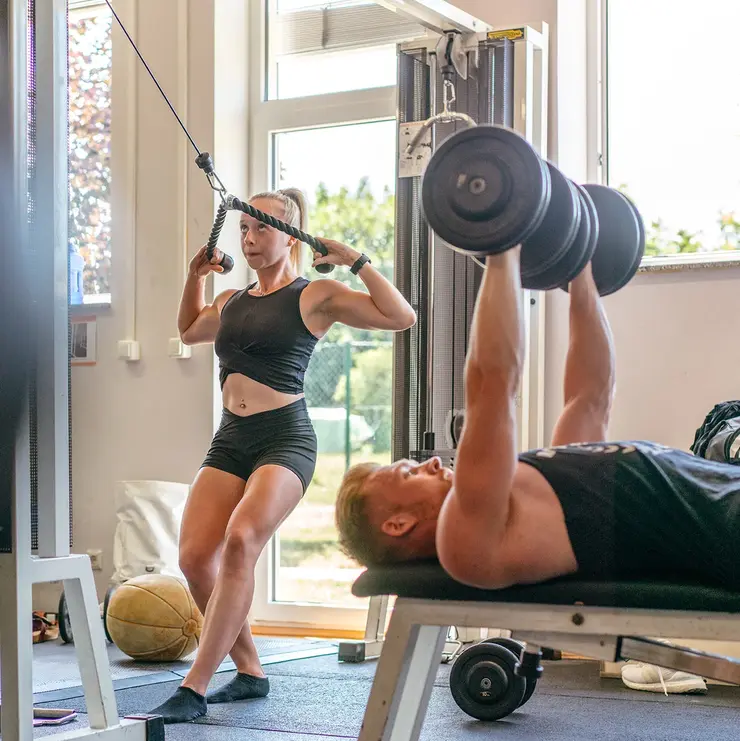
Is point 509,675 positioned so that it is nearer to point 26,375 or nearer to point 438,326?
point 438,326

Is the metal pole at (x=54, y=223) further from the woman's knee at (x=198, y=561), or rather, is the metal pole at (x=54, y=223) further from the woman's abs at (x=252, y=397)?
the woman's abs at (x=252, y=397)

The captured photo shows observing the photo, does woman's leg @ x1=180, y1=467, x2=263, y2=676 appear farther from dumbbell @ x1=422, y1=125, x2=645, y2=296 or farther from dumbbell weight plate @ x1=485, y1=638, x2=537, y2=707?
dumbbell @ x1=422, y1=125, x2=645, y2=296

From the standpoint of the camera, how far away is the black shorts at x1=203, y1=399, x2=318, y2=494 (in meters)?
2.67

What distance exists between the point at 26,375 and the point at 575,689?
2718 mm

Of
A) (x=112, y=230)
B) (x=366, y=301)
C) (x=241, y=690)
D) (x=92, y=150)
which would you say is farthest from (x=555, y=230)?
(x=92, y=150)

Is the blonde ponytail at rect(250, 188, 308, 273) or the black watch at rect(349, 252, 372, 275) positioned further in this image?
the blonde ponytail at rect(250, 188, 308, 273)

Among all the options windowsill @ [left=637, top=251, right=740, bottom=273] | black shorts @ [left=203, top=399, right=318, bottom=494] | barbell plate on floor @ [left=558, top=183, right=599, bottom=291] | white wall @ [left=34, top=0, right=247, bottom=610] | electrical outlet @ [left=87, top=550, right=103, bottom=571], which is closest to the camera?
barbell plate on floor @ [left=558, top=183, right=599, bottom=291]

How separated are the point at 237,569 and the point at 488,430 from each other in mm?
1291

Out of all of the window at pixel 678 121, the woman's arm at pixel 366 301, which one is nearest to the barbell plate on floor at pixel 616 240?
the woman's arm at pixel 366 301

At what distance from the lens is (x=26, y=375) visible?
1.36 ft

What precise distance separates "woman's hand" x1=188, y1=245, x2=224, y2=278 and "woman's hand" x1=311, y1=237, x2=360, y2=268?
30 centimetres

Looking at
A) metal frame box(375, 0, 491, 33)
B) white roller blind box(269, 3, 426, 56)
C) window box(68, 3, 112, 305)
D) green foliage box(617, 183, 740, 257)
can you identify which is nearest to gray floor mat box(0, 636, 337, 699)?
window box(68, 3, 112, 305)

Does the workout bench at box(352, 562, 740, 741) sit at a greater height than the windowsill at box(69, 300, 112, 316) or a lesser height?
lesser

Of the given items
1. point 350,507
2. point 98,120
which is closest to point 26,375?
point 350,507
